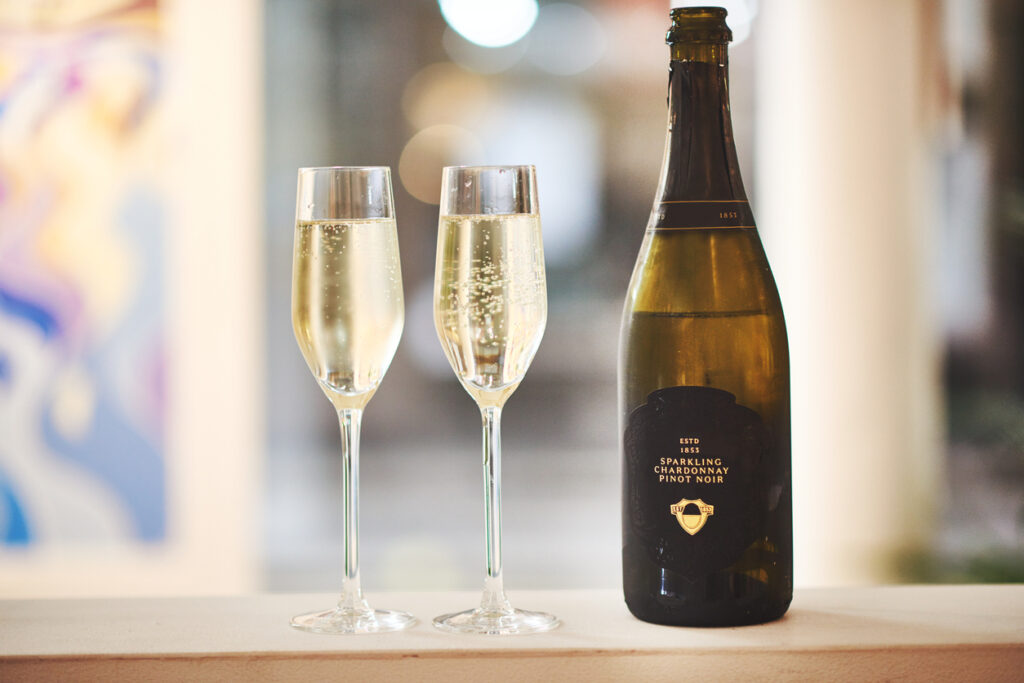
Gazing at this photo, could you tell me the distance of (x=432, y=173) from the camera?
16.5 ft

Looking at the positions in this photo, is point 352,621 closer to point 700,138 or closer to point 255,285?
point 700,138

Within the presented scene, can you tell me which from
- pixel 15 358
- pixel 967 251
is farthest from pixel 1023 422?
pixel 15 358

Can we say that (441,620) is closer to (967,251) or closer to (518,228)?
(518,228)

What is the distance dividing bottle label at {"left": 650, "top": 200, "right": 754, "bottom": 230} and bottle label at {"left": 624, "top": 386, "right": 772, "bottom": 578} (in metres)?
0.15

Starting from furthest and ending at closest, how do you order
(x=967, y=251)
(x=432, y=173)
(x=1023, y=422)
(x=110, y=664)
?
(x=432, y=173)
(x=967, y=251)
(x=1023, y=422)
(x=110, y=664)

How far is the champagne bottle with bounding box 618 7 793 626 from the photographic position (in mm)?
779

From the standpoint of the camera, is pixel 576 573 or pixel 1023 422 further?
pixel 576 573

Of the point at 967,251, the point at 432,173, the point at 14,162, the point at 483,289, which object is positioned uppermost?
the point at 432,173

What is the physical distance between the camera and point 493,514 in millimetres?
772

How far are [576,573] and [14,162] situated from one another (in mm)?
2359

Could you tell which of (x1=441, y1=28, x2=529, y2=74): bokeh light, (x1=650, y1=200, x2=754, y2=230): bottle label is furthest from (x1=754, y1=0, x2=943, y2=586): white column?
(x1=441, y1=28, x2=529, y2=74): bokeh light

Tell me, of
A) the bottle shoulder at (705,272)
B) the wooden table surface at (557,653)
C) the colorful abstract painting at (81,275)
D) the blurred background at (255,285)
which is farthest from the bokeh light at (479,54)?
the wooden table surface at (557,653)

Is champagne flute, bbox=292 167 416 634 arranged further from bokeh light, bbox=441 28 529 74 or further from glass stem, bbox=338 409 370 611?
bokeh light, bbox=441 28 529 74

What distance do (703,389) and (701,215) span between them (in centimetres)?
15
